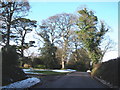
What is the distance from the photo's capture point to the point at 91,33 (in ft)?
129

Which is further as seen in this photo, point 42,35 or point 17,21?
point 42,35

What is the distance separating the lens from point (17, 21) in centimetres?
3509

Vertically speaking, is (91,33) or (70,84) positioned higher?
(91,33)

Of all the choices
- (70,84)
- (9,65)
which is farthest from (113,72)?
(9,65)

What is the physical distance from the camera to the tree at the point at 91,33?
39.2m

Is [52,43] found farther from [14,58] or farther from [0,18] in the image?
[14,58]

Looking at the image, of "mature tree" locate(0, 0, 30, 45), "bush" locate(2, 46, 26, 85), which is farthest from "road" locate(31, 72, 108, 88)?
"mature tree" locate(0, 0, 30, 45)

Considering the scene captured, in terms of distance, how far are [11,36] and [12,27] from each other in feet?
6.61

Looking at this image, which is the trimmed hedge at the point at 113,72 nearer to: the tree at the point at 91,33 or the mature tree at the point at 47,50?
the tree at the point at 91,33

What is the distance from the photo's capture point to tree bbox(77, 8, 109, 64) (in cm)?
3916

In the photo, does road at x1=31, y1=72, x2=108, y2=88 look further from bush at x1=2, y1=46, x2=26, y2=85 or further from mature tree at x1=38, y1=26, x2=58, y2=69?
mature tree at x1=38, y1=26, x2=58, y2=69

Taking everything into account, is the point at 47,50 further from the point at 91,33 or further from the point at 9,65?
the point at 9,65

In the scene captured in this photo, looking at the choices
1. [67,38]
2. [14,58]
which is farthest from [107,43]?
[14,58]

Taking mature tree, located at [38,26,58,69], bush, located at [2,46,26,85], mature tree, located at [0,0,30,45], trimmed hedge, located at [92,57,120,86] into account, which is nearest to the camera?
bush, located at [2,46,26,85]
